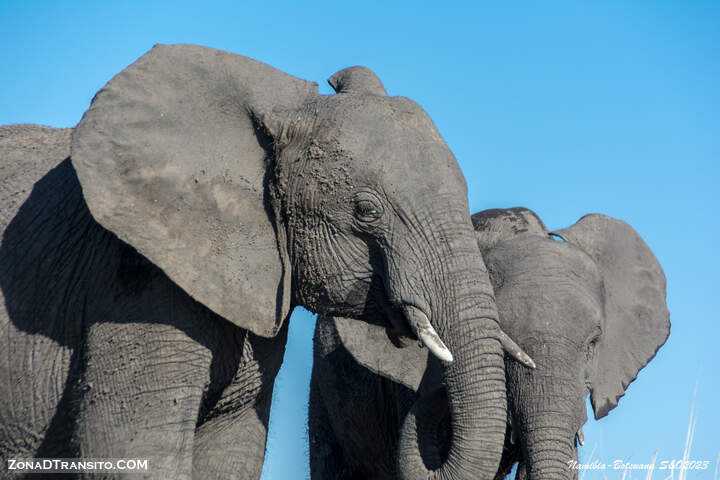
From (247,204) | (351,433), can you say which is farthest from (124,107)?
(351,433)

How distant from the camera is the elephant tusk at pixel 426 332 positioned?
4.09 m

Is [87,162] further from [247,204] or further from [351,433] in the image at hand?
[351,433]

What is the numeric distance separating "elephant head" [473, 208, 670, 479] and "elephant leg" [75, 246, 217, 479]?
212 centimetres

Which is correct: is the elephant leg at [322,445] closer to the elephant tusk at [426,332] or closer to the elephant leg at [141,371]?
the elephant leg at [141,371]

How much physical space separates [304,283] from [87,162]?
1.08m

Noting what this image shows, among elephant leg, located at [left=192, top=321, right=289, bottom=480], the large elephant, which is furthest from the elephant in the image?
the large elephant

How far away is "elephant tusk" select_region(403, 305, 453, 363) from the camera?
4.09 m

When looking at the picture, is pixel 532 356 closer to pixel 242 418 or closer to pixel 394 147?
pixel 242 418

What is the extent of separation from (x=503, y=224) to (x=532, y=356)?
136cm

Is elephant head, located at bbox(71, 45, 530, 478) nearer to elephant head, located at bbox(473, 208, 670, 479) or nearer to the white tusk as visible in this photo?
elephant head, located at bbox(473, 208, 670, 479)

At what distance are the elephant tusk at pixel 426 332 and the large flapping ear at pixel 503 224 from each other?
2280mm

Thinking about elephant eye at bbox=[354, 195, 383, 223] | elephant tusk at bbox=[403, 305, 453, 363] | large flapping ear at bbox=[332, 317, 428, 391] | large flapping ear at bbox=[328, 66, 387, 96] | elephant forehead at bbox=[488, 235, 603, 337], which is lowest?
elephant tusk at bbox=[403, 305, 453, 363]

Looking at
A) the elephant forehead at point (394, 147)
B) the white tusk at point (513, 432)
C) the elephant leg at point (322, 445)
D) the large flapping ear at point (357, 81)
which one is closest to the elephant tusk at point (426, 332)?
the elephant forehead at point (394, 147)

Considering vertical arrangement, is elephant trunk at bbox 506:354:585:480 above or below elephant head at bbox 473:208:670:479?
below
